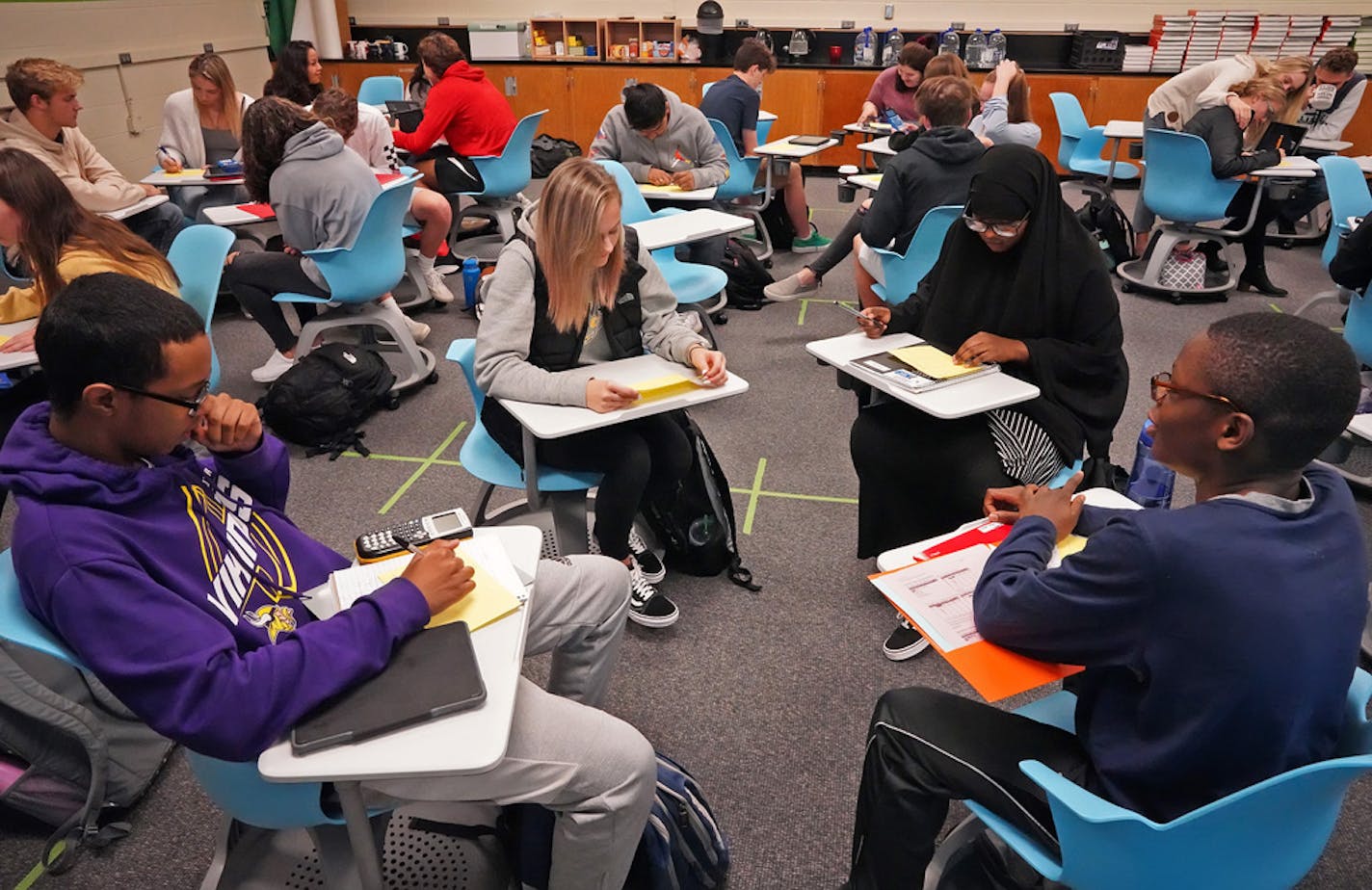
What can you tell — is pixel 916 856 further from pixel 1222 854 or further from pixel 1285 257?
pixel 1285 257

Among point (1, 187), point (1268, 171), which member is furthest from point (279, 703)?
point (1268, 171)

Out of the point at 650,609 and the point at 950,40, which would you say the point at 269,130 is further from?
the point at 950,40

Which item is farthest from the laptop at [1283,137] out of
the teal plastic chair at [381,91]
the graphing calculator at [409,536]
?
the teal plastic chair at [381,91]

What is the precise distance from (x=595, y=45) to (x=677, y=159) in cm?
426

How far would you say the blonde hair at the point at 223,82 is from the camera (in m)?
4.59

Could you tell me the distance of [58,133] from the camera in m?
4.18

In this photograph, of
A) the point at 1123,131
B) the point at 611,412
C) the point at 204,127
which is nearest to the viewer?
the point at 611,412

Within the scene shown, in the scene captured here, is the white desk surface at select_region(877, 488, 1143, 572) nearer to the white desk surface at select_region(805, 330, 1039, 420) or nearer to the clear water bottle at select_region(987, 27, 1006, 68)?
the white desk surface at select_region(805, 330, 1039, 420)

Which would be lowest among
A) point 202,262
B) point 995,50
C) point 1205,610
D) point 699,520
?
point 699,520

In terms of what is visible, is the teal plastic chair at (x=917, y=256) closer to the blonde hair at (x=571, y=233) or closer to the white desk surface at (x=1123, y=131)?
the blonde hair at (x=571, y=233)

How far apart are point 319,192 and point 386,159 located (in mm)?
1649

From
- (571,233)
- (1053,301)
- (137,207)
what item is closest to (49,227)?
(571,233)

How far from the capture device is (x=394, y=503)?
3068 millimetres

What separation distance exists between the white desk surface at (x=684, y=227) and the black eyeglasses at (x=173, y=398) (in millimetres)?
2331
